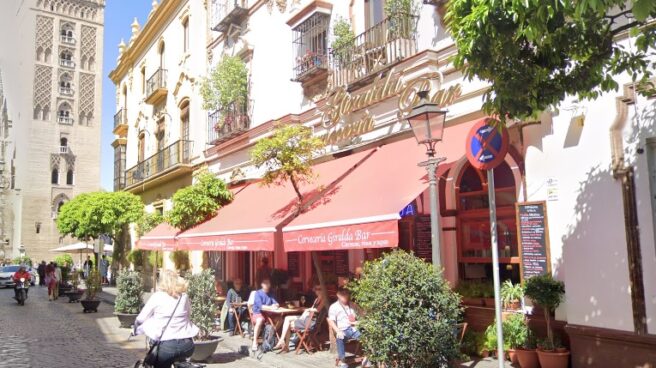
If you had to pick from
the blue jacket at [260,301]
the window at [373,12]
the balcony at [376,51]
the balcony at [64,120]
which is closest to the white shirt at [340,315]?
the blue jacket at [260,301]

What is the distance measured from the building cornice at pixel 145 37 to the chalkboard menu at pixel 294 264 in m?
12.5

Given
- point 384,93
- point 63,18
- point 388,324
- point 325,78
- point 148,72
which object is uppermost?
point 63,18

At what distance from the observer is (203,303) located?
923 cm

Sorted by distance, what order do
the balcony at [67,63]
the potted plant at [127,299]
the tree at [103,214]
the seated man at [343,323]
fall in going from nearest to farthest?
the seated man at [343,323], the potted plant at [127,299], the tree at [103,214], the balcony at [67,63]

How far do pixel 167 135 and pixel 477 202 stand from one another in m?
16.3

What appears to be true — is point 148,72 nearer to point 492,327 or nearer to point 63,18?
point 492,327

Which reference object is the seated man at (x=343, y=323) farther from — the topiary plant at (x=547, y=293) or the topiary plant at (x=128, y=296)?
the topiary plant at (x=128, y=296)

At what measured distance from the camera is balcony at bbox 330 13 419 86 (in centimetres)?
1006

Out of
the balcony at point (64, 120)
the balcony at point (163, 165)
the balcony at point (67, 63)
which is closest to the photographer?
the balcony at point (163, 165)

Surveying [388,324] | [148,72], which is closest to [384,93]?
[388,324]

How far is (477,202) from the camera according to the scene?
9.16 m

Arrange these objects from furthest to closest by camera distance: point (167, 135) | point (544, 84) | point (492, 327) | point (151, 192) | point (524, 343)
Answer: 1. point (151, 192)
2. point (167, 135)
3. point (492, 327)
4. point (524, 343)
5. point (544, 84)

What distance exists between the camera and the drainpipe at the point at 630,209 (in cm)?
632

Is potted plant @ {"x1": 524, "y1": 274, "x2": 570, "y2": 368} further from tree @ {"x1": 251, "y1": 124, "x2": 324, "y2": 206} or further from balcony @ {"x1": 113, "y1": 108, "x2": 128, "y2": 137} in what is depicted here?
balcony @ {"x1": 113, "y1": 108, "x2": 128, "y2": 137}
